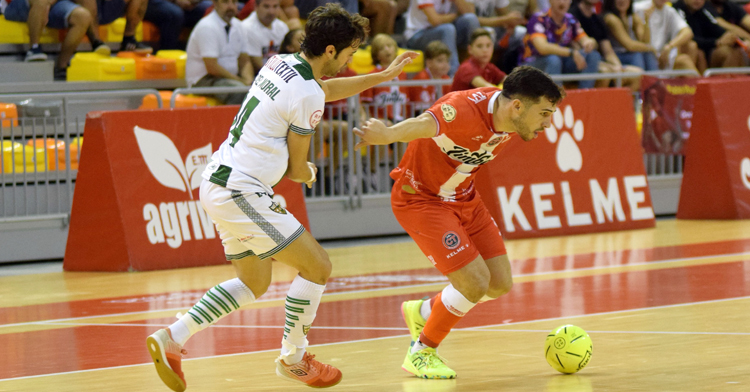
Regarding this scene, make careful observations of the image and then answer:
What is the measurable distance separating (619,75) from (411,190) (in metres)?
8.76

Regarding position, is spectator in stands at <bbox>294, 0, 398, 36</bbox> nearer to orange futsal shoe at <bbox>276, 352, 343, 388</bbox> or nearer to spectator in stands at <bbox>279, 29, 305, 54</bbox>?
spectator in stands at <bbox>279, 29, 305, 54</bbox>

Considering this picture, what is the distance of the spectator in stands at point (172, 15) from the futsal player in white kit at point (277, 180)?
31.3ft

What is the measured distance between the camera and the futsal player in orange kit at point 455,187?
6277 millimetres

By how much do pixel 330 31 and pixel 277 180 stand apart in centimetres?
83

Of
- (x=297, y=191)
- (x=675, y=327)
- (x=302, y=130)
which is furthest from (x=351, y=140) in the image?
(x=302, y=130)

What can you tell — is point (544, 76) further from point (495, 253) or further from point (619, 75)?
point (619, 75)

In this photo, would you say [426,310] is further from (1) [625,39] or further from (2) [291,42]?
(1) [625,39]

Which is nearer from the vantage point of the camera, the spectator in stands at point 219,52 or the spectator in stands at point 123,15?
the spectator in stands at point 219,52

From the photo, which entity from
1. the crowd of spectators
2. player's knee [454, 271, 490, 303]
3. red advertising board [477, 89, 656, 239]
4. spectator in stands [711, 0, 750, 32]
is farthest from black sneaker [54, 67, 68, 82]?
spectator in stands [711, 0, 750, 32]

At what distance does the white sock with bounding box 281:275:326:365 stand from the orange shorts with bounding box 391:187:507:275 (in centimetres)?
94

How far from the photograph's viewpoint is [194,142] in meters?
11.7

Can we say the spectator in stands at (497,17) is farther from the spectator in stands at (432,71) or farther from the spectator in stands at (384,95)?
the spectator in stands at (384,95)

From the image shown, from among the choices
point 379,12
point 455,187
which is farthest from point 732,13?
point 455,187

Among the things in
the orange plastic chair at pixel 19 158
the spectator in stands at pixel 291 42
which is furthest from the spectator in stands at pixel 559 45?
the orange plastic chair at pixel 19 158
